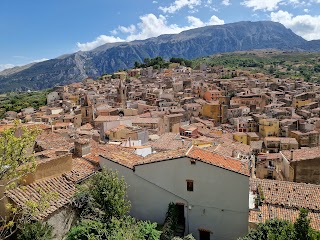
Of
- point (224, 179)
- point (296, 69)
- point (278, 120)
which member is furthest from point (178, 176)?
point (296, 69)

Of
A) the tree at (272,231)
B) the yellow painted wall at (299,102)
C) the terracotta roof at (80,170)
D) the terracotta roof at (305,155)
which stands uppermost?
the terracotta roof at (80,170)

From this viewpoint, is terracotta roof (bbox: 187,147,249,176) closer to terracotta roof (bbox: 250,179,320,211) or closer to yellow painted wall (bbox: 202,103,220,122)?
terracotta roof (bbox: 250,179,320,211)

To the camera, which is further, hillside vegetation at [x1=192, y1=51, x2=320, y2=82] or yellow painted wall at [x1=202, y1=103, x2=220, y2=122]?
hillside vegetation at [x1=192, y1=51, x2=320, y2=82]

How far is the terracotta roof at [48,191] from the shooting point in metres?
12.5

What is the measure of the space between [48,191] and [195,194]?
669cm

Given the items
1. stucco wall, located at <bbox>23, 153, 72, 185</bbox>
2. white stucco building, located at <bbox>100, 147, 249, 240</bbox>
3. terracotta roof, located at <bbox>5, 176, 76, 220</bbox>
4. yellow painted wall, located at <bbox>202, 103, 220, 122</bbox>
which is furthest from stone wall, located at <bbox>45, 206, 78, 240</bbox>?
yellow painted wall, located at <bbox>202, 103, 220, 122</bbox>

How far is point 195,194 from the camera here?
1548 centimetres

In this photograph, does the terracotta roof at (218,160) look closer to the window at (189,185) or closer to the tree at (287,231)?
the window at (189,185)

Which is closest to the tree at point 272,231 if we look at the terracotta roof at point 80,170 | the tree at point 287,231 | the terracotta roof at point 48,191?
the tree at point 287,231

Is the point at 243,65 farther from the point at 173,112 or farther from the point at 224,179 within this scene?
the point at 224,179

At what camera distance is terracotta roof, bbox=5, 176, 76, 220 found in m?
12.5

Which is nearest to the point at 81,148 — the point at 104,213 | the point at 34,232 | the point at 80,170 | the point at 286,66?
the point at 80,170

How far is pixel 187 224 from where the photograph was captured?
15812mm

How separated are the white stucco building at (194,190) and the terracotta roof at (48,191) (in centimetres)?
273
